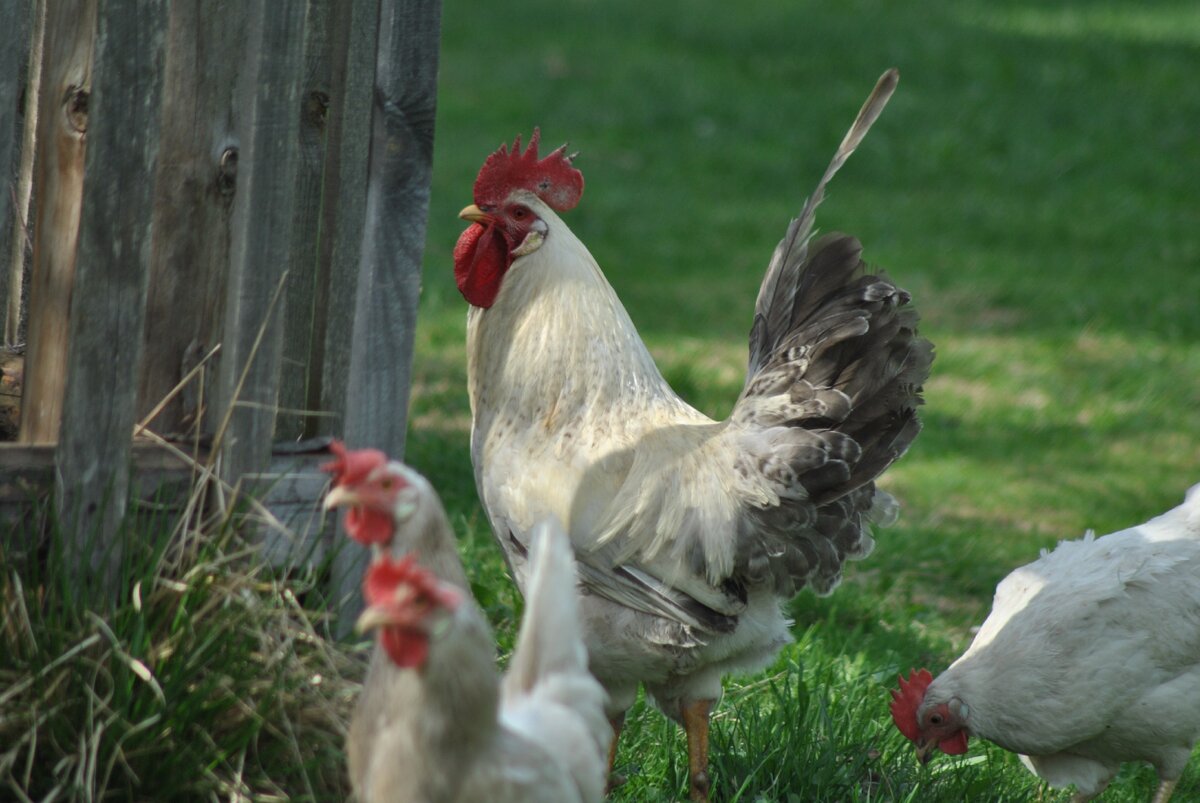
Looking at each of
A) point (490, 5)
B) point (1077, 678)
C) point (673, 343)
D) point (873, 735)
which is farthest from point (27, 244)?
point (490, 5)

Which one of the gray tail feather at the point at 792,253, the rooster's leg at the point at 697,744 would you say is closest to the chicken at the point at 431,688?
the rooster's leg at the point at 697,744

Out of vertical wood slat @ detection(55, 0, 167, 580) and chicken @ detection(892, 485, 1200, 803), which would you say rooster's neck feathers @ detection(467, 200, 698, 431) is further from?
vertical wood slat @ detection(55, 0, 167, 580)

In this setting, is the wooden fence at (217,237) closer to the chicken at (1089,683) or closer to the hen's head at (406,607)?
the hen's head at (406,607)

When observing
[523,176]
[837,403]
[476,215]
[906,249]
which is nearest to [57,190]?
[476,215]

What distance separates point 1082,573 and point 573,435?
175cm

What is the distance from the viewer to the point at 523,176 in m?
4.55

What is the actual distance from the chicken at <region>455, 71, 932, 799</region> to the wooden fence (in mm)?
993

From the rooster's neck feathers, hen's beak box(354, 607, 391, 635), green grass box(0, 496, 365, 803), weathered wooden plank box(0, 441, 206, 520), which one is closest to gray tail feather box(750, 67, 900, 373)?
the rooster's neck feathers

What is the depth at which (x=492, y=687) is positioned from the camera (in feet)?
8.46

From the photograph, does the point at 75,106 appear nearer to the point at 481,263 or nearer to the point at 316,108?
the point at 316,108

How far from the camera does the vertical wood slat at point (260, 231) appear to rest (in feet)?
9.83

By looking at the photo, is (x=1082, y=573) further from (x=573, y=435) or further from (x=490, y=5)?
(x=490, y=5)

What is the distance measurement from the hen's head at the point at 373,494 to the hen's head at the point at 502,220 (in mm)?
1918

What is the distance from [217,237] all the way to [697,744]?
77.5 inches
